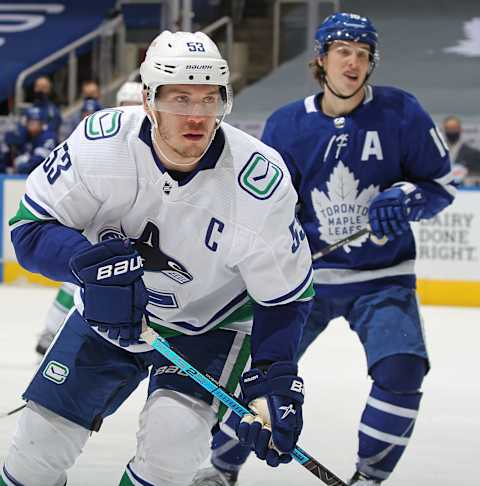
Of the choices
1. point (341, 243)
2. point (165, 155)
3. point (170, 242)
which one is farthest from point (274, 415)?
point (341, 243)

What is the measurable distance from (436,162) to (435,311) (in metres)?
3.43

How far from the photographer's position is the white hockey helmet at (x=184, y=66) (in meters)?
2.31

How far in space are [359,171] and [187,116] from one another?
1112 mm

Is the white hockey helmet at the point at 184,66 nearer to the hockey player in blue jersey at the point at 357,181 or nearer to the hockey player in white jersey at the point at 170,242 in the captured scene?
the hockey player in white jersey at the point at 170,242

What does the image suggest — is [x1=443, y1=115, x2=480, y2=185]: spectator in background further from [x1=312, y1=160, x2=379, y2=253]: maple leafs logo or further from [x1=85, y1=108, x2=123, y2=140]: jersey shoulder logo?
[x1=85, y1=108, x2=123, y2=140]: jersey shoulder logo

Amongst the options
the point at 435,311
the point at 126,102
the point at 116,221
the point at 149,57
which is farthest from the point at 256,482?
the point at 435,311

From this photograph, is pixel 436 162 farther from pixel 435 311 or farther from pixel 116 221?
pixel 435 311

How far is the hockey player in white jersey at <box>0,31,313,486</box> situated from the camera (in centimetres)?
232

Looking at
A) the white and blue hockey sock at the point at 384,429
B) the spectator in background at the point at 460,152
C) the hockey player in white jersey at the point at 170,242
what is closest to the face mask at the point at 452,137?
the spectator in background at the point at 460,152

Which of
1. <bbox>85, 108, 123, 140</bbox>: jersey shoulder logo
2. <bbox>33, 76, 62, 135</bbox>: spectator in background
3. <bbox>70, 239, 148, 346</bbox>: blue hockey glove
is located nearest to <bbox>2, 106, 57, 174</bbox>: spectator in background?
<bbox>33, 76, 62, 135</bbox>: spectator in background

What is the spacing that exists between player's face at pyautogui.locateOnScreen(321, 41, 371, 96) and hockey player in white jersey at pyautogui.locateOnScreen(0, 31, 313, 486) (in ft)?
2.97

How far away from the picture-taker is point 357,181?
132 inches

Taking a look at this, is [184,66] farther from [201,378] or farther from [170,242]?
[201,378]

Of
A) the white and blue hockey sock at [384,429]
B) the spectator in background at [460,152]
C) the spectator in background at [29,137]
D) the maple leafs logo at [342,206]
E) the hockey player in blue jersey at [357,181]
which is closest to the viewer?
the white and blue hockey sock at [384,429]
